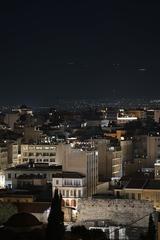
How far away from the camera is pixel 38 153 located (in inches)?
1421

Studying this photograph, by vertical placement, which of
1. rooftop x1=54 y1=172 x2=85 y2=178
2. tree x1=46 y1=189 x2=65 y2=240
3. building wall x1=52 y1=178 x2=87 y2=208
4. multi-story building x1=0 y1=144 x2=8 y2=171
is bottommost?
tree x1=46 y1=189 x2=65 y2=240

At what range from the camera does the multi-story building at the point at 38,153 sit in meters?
35.0

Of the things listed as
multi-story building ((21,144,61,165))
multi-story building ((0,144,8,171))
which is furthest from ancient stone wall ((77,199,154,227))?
multi-story building ((0,144,8,171))

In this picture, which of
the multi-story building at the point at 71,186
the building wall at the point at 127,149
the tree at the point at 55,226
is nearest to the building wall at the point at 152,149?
the building wall at the point at 127,149

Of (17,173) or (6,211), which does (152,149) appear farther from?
(6,211)

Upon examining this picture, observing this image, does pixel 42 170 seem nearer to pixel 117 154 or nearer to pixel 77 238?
pixel 117 154

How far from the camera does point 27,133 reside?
4519 centimetres

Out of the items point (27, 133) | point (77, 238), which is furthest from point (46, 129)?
point (77, 238)

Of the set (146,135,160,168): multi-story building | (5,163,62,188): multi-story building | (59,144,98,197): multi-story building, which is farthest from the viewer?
(146,135,160,168): multi-story building

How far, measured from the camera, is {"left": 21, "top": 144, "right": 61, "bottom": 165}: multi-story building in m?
35.0

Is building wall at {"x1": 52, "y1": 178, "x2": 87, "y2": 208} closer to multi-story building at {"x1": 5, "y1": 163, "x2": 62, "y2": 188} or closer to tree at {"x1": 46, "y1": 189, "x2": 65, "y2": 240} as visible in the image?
multi-story building at {"x1": 5, "y1": 163, "x2": 62, "y2": 188}

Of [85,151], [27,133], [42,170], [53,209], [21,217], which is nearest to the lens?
[53,209]

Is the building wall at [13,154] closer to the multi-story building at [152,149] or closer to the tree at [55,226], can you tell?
the multi-story building at [152,149]

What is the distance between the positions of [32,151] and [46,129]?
13.1 metres
